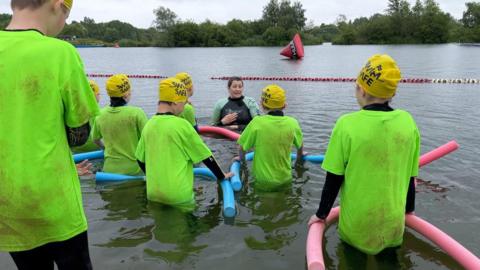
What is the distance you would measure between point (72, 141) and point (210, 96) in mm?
14600

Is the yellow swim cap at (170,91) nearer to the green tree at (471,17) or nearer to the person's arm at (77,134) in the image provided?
the person's arm at (77,134)

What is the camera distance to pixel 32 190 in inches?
85.5

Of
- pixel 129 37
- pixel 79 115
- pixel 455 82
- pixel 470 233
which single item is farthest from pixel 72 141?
pixel 129 37

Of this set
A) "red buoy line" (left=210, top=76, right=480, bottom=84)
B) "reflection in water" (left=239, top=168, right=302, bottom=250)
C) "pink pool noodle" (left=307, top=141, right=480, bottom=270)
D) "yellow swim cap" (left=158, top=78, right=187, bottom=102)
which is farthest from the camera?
"red buoy line" (left=210, top=76, right=480, bottom=84)

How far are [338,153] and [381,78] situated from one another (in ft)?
2.20

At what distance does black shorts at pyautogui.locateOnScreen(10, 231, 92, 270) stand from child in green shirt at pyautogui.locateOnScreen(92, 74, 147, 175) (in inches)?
134

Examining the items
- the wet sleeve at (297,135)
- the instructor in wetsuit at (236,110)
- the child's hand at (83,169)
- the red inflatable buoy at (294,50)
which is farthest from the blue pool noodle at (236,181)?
the red inflatable buoy at (294,50)

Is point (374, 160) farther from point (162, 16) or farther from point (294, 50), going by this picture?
point (162, 16)

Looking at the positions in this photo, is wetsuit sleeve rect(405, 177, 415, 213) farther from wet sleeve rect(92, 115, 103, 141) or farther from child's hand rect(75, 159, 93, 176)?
wet sleeve rect(92, 115, 103, 141)

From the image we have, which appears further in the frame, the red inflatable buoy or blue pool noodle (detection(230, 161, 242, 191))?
the red inflatable buoy

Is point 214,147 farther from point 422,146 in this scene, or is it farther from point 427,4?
point 427,4

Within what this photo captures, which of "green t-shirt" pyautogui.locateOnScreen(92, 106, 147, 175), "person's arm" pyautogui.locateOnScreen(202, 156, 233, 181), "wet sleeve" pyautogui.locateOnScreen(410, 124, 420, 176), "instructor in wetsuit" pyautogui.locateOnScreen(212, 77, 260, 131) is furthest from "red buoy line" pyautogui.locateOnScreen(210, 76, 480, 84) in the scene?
"wet sleeve" pyautogui.locateOnScreen(410, 124, 420, 176)

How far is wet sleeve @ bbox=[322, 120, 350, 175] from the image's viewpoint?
3262 mm

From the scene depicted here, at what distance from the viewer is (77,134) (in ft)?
7.58
